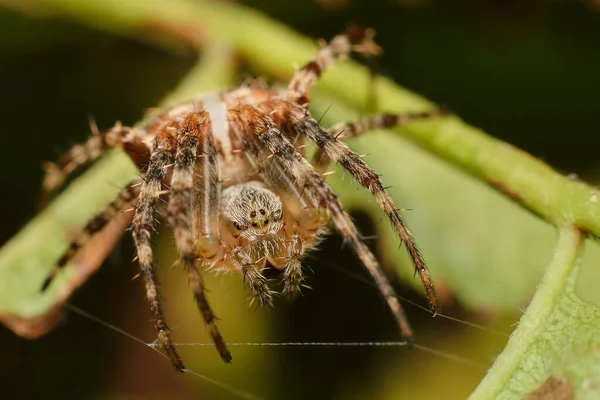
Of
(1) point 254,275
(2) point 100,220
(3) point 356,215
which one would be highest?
(3) point 356,215

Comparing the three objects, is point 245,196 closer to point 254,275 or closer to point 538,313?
point 254,275

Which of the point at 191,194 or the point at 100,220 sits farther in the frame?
the point at 100,220

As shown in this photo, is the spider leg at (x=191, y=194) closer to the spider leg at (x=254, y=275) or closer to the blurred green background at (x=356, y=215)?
the spider leg at (x=254, y=275)

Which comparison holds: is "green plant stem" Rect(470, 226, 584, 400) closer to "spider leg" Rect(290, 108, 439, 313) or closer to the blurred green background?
"spider leg" Rect(290, 108, 439, 313)

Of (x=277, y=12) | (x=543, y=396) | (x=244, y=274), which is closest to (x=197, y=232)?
(x=244, y=274)

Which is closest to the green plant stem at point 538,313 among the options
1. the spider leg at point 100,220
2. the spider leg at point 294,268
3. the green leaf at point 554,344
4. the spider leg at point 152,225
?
the green leaf at point 554,344

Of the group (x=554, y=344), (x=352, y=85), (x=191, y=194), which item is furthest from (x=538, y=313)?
(x=352, y=85)

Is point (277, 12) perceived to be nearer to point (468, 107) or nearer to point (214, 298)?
point (468, 107)
